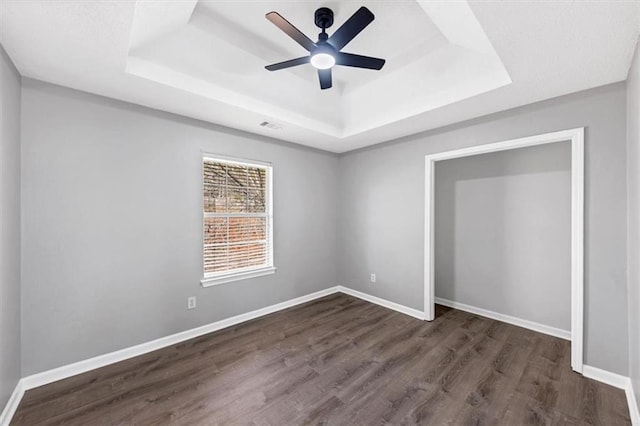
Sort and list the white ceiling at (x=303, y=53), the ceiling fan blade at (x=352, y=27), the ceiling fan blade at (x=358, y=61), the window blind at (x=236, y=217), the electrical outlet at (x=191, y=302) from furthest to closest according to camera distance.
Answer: the window blind at (x=236, y=217) < the electrical outlet at (x=191, y=302) < the ceiling fan blade at (x=358, y=61) < the ceiling fan blade at (x=352, y=27) < the white ceiling at (x=303, y=53)

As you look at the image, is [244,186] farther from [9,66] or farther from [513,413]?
[513,413]

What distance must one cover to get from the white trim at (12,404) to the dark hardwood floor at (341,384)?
4 centimetres

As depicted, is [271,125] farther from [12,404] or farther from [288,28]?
[12,404]

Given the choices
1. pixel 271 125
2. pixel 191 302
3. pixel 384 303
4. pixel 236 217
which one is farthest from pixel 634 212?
pixel 191 302

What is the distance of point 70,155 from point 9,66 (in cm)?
69

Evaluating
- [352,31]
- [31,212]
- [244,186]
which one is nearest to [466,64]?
[352,31]

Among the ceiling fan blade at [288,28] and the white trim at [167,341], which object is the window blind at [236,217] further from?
the ceiling fan blade at [288,28]

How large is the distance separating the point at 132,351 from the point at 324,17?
344 centimetres

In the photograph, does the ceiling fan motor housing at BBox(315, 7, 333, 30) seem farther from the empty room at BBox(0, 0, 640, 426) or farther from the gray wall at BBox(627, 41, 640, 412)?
the gray wall at BBox(627, 41, 640, 412)

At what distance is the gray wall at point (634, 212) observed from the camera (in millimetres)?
1715

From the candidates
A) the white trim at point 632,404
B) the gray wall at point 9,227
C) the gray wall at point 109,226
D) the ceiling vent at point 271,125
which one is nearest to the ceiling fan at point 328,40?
the ceiling vent at point 271,125

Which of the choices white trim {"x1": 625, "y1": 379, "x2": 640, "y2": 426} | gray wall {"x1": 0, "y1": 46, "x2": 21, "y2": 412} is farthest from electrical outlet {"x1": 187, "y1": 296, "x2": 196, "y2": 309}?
white trim {"x1": 625, "y1": 379, "x2": 640, "y2": 426}

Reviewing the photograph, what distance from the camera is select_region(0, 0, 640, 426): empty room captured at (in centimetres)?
179

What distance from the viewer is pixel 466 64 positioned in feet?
7.82
